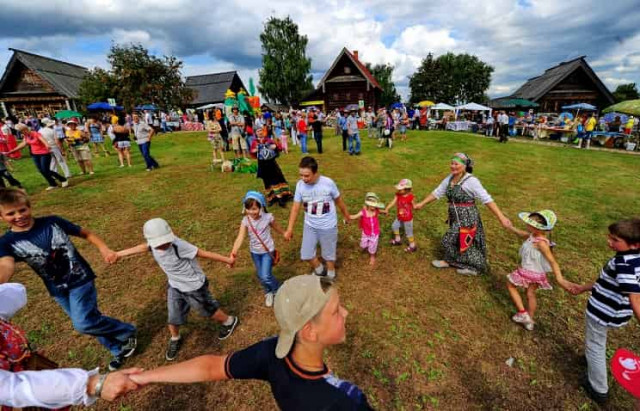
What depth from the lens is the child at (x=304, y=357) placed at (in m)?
1.37

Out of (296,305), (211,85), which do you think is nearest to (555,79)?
(296,305)

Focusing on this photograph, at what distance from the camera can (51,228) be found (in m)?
2.79

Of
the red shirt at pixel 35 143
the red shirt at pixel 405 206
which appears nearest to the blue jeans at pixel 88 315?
the red shirt at pixel 405 206

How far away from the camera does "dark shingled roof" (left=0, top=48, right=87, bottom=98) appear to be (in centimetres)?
2970

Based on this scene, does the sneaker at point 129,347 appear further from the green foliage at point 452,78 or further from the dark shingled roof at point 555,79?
the green foliage at point 452,78

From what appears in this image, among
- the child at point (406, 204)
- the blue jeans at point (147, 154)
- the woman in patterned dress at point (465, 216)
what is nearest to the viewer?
the woman in patterned dress at point (465, 216)

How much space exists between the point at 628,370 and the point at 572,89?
4138 centimetres

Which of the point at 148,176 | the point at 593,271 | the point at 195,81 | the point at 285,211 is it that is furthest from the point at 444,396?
the point at 195,81

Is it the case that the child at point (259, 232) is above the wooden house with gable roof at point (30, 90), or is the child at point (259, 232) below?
below

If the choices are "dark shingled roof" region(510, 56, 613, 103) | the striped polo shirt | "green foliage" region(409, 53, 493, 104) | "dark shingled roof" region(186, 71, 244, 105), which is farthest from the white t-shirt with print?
"green foliage" region(409, 53, 493, 104)

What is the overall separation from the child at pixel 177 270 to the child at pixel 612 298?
365 centimetres

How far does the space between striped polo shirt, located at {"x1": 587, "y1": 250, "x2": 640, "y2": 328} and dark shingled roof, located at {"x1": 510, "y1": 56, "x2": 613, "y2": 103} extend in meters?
37.6

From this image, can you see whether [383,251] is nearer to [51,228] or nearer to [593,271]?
[593,271]

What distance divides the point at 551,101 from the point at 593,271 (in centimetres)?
3659
